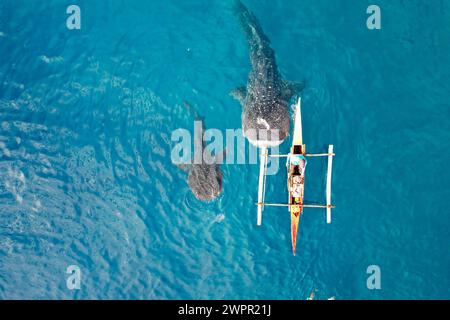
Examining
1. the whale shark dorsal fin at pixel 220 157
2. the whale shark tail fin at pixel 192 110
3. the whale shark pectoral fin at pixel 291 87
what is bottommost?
the whale shark dorsal fin at pixel 220 157

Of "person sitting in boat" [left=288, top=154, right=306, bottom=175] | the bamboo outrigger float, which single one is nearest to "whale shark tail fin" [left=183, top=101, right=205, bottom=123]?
the bamboo outrigger float

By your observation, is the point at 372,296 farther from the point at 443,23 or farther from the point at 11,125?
the point at 11,125

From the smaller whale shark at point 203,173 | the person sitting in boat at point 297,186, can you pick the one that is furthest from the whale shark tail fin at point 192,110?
the person sitting in boat at point 297,186

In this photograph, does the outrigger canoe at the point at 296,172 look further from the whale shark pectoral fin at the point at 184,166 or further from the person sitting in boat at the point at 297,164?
the whale shark pectoral fin at the point at 184,166

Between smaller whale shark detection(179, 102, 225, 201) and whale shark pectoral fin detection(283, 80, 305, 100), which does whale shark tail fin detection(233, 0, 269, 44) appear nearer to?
whale shark pectoral fin detection(283, 80, 305, 100)

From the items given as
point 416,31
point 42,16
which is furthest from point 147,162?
point 416,31

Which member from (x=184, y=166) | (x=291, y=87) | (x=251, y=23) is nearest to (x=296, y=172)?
(x=291, y=87)
